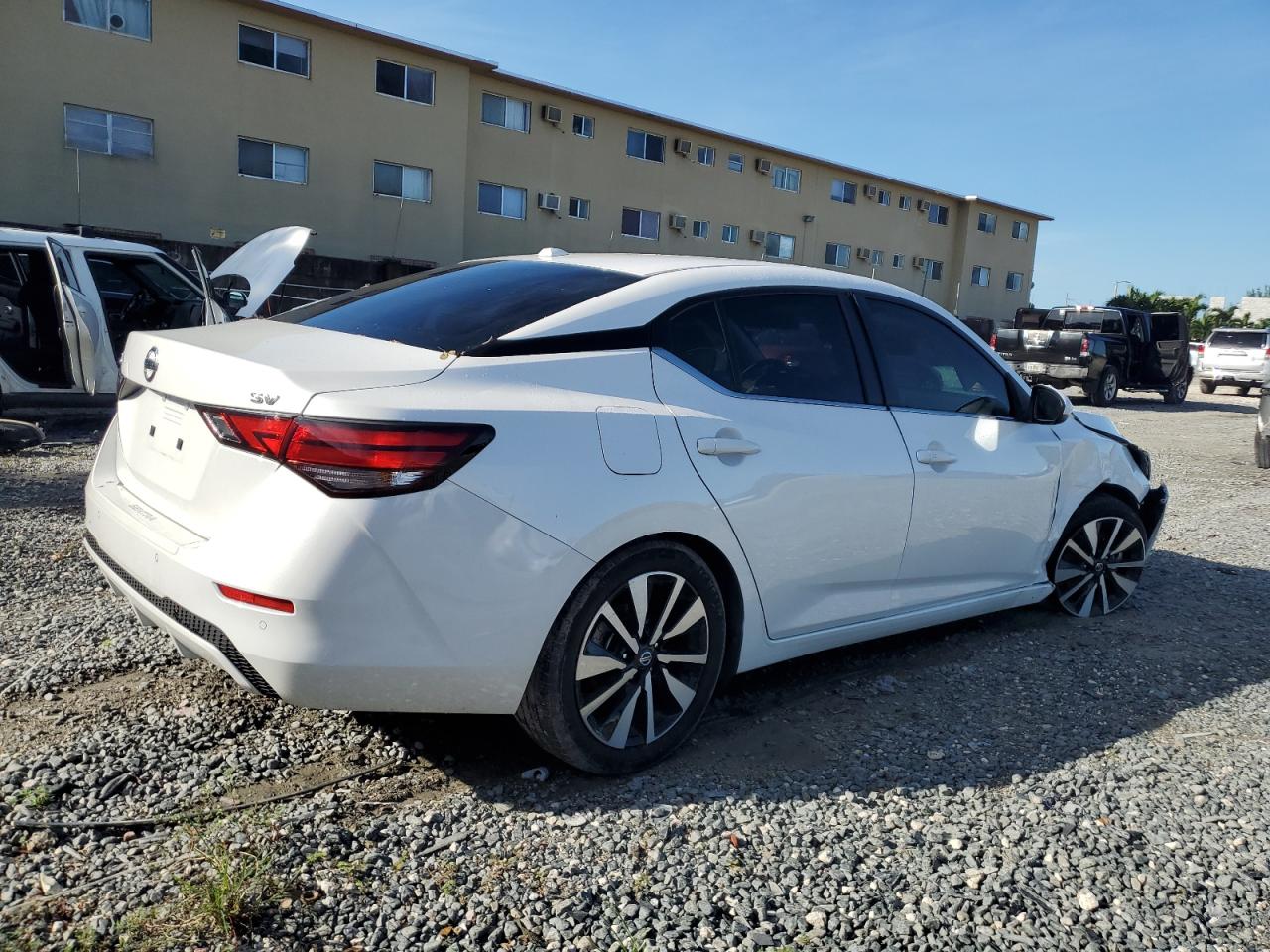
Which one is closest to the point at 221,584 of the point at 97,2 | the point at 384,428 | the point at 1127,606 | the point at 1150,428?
the point at 384,428

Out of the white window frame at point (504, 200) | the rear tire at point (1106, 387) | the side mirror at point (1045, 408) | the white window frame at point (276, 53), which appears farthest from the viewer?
the white window frame at point (504, 200)

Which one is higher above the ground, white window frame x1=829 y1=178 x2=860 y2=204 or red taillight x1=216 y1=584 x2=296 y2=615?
white window frame x1=829 y1=178 x2=860 y2=204

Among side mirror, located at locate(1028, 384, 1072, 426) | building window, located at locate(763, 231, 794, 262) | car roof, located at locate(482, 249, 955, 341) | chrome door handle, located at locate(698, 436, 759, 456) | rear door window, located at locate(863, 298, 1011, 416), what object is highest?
building window, located at locate(763, 231, 794, 262)

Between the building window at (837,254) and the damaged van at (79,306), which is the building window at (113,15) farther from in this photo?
the building window at (837,254)

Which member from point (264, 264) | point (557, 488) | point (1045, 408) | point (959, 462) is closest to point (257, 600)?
point (557, 488)

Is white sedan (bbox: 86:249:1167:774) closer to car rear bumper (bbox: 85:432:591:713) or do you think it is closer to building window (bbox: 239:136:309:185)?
car rear bumper (bbox: 85:432:591:713)

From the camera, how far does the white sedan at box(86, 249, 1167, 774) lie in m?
2.58

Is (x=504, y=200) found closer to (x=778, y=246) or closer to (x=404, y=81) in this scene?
(x=404, y=81)

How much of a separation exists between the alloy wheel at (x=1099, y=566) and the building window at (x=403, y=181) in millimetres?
23340

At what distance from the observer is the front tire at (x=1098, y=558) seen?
4.88 meters

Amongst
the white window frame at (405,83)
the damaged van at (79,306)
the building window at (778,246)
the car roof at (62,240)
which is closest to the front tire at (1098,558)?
the damaged van at (79,306)

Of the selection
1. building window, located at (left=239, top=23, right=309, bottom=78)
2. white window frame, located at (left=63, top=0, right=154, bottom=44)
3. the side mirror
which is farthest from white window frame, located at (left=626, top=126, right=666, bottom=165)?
the side mirror

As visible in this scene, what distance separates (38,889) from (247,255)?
9.83 meters

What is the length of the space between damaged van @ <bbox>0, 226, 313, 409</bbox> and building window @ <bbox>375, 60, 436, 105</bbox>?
17.2m
